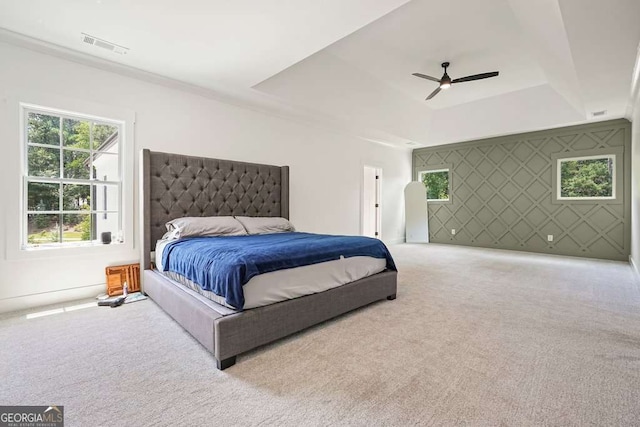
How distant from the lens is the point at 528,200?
616 cm

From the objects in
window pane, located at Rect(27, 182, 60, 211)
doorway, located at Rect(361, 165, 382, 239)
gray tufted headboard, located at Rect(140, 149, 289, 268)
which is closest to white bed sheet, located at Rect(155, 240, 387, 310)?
gray tufted headboard, located at Rect(140, 149, 289, 268)

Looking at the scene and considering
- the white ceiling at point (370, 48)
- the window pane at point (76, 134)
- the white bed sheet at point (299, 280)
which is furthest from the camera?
the window pane at point (76, 134)

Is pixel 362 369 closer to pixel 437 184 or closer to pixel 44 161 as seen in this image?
pixel 44 161

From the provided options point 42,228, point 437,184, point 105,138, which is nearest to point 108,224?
point 42,228

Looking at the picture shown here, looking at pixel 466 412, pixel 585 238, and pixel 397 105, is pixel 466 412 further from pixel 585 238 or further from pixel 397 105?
pixel 585 238

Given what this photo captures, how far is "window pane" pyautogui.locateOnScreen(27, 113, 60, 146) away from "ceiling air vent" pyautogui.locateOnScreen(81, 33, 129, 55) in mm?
920

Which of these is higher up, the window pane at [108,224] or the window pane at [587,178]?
the window pane at [587,178]

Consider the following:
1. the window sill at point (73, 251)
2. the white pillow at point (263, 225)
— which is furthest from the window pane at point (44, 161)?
the white pillow at point (263, 225)

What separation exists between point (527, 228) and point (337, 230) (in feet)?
13.6

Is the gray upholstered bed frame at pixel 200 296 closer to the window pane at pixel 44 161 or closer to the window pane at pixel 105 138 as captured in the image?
the window pane at pixel 105 138

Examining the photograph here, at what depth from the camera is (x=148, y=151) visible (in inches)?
127

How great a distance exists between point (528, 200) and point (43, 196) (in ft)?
26.3

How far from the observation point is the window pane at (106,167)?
3243 mm

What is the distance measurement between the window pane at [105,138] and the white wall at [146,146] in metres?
0.25
